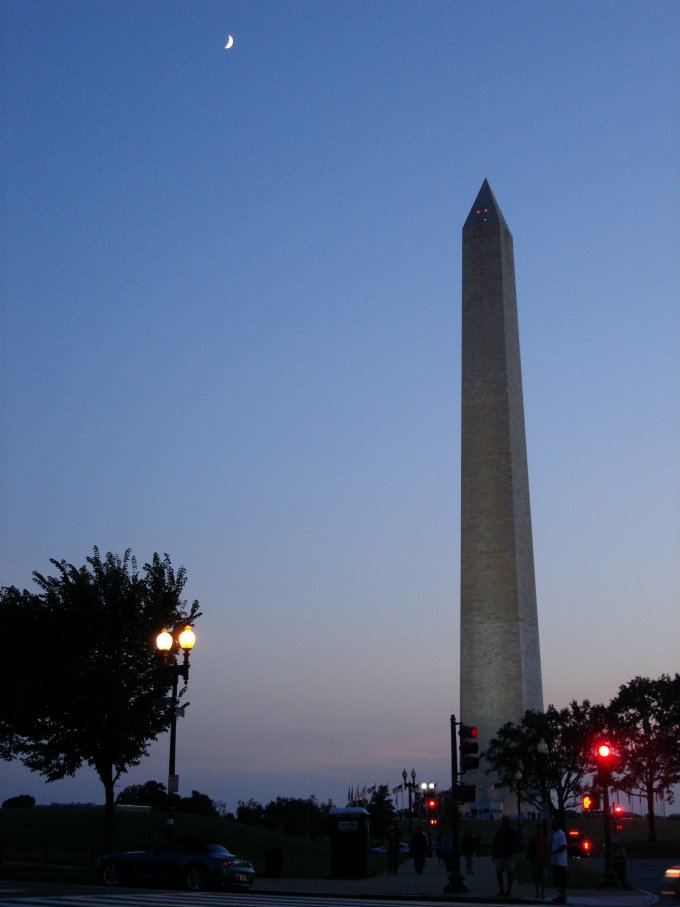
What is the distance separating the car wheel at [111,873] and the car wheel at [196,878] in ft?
5.63

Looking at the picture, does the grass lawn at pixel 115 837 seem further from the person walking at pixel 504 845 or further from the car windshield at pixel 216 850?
the person walking at pixel 504 845

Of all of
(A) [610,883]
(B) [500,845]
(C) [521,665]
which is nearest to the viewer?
(B) [500,845]

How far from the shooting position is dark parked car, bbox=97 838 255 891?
2416 cm

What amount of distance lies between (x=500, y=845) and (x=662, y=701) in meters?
49.9

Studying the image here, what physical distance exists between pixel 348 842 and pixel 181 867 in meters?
7.68

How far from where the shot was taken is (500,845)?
2356 cm

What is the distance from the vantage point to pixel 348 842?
3075 cm

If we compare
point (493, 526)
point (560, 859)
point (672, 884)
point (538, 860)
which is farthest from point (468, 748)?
point (493, 526)

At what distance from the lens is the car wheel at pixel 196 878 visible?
79.1 ft

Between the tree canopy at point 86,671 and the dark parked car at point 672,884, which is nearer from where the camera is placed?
the dark parked car at point 672,884

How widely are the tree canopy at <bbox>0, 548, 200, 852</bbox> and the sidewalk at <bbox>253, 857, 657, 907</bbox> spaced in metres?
9.51

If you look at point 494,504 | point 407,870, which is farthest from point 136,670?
point 494,504

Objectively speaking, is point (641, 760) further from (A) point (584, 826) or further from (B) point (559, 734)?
(B) point (559, 734)

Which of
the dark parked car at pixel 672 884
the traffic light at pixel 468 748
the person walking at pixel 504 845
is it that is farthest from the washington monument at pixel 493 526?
the dark parked car at pixel 672 884
